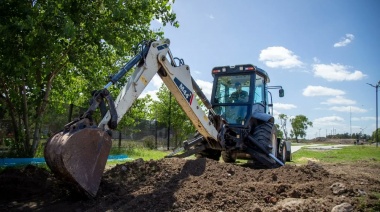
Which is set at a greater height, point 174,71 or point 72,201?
point 174,71

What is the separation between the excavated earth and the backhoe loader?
64cm

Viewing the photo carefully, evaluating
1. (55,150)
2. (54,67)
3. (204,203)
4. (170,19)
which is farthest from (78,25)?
(204,203)

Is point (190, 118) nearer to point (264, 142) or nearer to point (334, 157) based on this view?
point (264, 142)

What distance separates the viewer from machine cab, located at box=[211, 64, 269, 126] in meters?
9.06

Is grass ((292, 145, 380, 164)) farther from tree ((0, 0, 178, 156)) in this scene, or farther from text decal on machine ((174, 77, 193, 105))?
tree ((0, 0, 178, 156))

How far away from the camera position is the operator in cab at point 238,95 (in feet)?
30.2

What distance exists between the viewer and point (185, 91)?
23.1ft

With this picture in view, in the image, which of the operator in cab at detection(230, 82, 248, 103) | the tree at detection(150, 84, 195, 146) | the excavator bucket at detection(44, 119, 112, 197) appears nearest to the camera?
Answer: the excavator bucket at detection(44, 119, 112, 197)

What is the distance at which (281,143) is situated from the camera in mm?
10602

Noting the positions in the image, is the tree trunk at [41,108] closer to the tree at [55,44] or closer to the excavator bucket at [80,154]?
the tree at [55,44]

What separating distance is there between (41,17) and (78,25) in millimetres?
1006

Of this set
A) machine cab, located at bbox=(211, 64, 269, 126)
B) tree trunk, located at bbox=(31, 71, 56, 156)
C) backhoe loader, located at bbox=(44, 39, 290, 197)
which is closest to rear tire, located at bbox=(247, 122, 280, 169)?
backhoe loader, located at bbox=(44, 39, 290, 197)

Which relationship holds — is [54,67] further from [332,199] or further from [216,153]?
Answer: [332,199]

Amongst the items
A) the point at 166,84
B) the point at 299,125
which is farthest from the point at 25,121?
the point at 299,125
